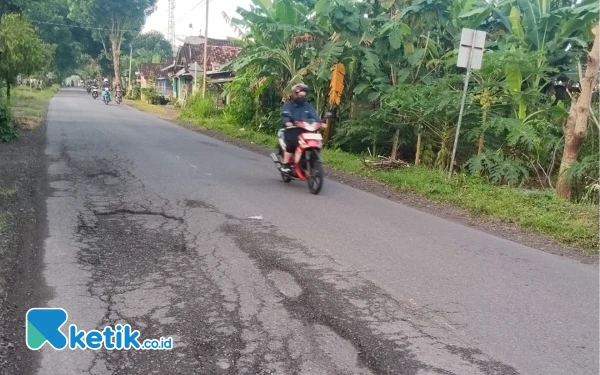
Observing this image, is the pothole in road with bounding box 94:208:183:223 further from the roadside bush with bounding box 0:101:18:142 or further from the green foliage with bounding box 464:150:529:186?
the roadside bush with bounding box 0:101:18:142

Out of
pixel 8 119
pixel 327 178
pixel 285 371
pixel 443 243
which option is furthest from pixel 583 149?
pixel 8 119

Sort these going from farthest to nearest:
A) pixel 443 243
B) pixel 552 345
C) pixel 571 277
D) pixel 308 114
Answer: pixel 308 114, pixel 443 243, pixel 571 277, pixel 552 345

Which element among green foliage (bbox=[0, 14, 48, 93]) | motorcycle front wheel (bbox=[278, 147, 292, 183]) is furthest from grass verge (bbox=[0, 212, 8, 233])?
green foliage (bbox=[0, 14, 48, 93])

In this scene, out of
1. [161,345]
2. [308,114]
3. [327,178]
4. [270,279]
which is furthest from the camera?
[327,178]

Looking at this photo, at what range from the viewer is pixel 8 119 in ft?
48.3

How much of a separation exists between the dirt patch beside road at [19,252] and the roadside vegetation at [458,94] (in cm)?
619

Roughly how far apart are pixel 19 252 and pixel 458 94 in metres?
8.81

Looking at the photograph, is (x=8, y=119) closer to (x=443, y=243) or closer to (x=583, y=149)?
(x=443, y=243)

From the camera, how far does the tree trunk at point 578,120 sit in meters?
9.36

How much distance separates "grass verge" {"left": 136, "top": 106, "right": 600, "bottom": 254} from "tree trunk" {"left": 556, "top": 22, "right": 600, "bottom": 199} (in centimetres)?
32

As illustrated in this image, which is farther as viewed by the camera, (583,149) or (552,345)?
(583,149)

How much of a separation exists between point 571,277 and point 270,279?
3.06 metres

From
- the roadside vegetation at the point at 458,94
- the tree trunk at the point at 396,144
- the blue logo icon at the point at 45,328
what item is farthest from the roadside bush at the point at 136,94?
the blue logo icon at the point at 45,328

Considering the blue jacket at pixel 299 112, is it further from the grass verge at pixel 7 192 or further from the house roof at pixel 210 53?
the house roof at pixel 210 53
